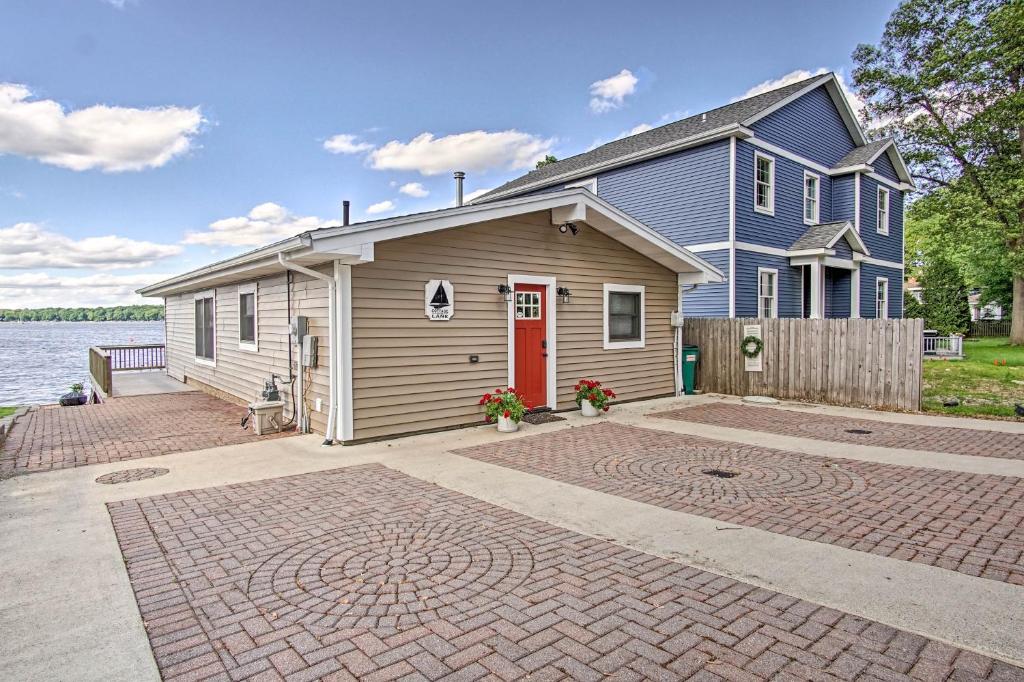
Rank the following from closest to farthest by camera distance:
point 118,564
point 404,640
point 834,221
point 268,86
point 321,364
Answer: point 404,640
point 118,564
point 321,364
point 268,86
point 834,221

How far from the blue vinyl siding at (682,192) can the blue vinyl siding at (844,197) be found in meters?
6.05

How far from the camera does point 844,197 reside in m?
17.7

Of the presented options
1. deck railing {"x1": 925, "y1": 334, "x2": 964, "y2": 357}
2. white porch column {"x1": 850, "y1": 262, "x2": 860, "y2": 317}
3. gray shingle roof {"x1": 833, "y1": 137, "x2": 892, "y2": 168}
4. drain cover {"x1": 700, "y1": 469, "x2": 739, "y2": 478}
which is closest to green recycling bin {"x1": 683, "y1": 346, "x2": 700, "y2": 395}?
drain cover {"x1": 700, "y1": 469, "x2": 739, "y2": 478}

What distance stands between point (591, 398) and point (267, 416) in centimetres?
497

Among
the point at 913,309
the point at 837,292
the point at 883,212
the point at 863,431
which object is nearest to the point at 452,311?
the point at 863,431

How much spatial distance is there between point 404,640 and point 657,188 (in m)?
14.9

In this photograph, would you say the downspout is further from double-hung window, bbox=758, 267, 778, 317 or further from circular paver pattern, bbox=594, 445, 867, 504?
double-hung window, bbox=758, 267, 778, 317

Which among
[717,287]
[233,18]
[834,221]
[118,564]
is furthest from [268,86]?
[834,221]

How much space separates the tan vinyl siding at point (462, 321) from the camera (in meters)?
7.51

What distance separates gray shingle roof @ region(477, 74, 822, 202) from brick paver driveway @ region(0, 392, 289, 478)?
1233cm

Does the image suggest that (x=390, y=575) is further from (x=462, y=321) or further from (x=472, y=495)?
(x=462, y=321)

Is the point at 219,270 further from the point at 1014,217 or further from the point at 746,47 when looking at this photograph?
the point at 1014,217

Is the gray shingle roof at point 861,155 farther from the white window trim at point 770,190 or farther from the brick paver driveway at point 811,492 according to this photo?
the brick paver driveway at point 811,492

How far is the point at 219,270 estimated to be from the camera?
32.8 feet
